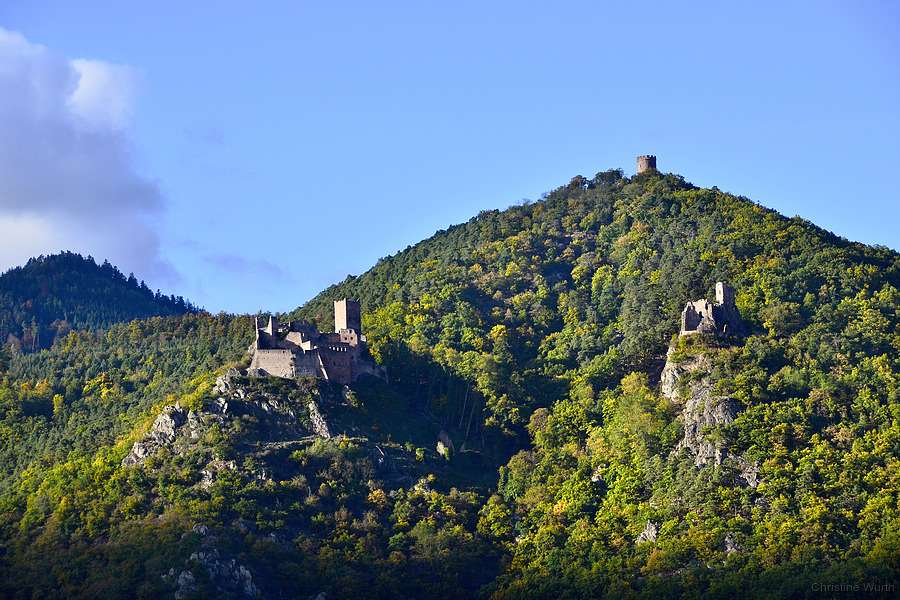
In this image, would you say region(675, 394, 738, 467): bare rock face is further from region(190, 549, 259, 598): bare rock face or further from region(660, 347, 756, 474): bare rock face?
region(190, 549, 259, 598): bare rock face

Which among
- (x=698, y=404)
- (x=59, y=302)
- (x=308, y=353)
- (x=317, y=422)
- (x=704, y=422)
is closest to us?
(x=704, y=422)

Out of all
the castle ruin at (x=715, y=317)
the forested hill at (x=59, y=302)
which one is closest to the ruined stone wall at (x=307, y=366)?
the castle ruin at (x=715, y=317)

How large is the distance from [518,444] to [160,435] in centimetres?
2152

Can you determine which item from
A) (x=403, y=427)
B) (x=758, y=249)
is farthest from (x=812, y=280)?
(x=403, y=427)

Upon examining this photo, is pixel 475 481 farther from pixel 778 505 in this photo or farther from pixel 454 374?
pixel 778 505

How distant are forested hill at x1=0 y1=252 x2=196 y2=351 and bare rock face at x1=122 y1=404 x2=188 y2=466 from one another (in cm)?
5466

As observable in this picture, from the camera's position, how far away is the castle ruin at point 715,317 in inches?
5123

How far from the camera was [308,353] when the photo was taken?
5133 inches

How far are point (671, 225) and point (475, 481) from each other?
3006cm

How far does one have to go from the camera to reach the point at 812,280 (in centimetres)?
13462

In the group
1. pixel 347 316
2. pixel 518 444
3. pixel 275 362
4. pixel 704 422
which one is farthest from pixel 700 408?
pixel 275 362

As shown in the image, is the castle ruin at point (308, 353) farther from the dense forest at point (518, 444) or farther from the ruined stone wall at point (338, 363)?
the dense forest at point (518, 444)

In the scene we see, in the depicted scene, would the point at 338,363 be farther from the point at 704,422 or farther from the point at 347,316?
the point at 704,422

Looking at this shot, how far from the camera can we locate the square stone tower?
136m
